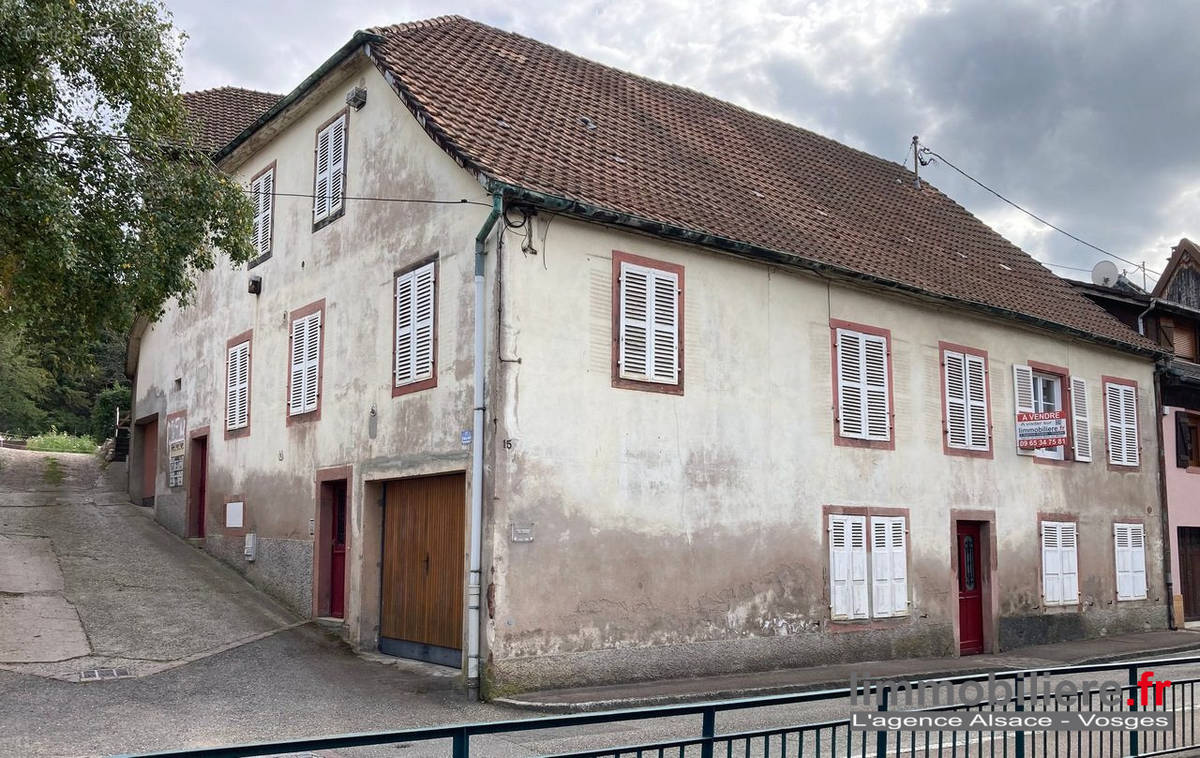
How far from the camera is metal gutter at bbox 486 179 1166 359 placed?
12023 millimetres

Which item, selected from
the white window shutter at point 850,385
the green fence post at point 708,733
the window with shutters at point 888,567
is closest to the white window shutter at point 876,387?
the white window shutter at point 850,385

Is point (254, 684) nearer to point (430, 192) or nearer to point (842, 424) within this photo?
point (430, 192)

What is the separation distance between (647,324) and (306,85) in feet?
21.7

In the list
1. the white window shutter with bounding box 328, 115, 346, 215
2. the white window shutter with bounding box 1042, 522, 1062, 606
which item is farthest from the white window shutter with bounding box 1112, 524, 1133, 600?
the white window shutter with bounding box 328, 115, 346, 215

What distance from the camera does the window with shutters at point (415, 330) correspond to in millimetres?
13125

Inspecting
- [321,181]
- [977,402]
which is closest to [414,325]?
[321,181]

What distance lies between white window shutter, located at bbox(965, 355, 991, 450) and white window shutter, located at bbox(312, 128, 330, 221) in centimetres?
1042

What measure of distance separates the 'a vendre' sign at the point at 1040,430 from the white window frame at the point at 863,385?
319 cm

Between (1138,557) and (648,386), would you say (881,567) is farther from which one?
(1138,557)

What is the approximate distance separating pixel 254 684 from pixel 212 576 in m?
5.48

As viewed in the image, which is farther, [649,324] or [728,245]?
[728,245]

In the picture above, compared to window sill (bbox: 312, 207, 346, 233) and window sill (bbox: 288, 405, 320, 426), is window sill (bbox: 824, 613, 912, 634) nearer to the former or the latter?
window sill (bbox: 288, 405, 320, 426)

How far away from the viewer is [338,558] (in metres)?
15.2

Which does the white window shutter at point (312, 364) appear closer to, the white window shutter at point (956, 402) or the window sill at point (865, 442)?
the window sill at point (865, 442)
